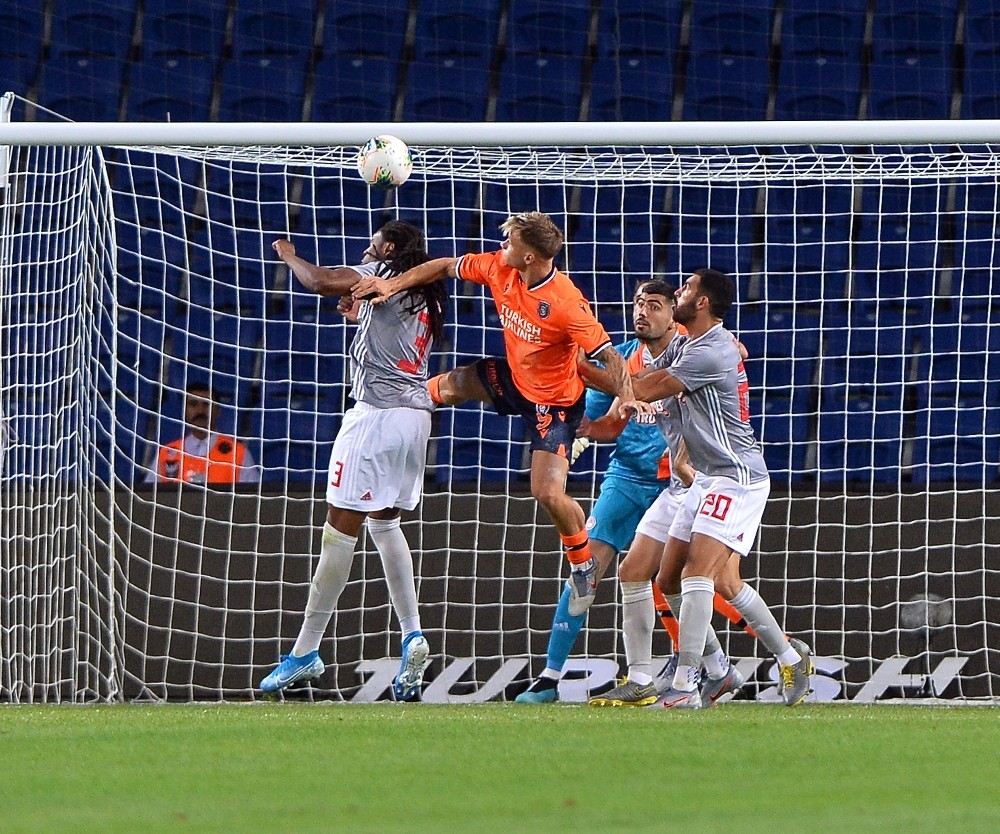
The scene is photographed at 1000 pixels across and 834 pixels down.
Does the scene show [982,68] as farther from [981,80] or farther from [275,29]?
[275,29]

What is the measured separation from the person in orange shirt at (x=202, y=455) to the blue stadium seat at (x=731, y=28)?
4.70 m

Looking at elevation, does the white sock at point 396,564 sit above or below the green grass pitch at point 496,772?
above

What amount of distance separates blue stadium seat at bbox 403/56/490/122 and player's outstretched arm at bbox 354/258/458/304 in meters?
4.82

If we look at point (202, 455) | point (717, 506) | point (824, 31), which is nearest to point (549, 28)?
point (824, 31)

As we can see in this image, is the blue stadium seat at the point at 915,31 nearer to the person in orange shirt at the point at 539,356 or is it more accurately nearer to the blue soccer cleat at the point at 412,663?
the person in orange shirt at the point at 539,356

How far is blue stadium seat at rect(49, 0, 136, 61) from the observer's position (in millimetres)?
12359

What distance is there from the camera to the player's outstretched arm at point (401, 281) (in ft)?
23.5

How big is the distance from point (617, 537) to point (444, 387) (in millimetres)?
1065

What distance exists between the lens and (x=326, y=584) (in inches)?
289

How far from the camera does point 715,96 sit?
11.9m

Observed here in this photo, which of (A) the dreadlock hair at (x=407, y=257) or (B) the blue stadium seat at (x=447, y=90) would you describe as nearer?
(A) the dreadlock hair at (x=407, y=257)

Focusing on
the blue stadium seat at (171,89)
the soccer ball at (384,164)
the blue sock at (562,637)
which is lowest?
the blue sock at (562,637)

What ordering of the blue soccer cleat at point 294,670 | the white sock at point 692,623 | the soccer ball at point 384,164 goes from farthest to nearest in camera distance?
the blue soccer cleat at point 294,670, the soccer ball at point 384,164, the white sock at point 692,623

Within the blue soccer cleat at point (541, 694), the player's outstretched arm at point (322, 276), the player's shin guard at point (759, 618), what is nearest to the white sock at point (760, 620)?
the player's shin guard at point (759, 618)
